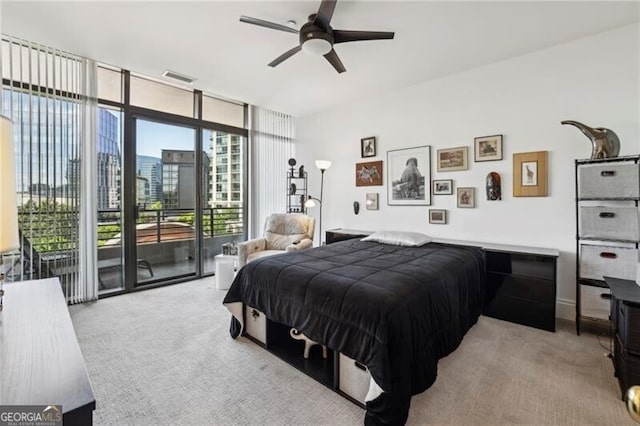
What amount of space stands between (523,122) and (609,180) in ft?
3.50

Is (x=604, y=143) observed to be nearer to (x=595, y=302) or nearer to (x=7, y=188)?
(x=595, y=302)

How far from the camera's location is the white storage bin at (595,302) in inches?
102

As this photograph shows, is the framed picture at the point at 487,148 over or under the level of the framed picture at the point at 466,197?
over

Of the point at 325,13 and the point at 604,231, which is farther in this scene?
the point at 604,231

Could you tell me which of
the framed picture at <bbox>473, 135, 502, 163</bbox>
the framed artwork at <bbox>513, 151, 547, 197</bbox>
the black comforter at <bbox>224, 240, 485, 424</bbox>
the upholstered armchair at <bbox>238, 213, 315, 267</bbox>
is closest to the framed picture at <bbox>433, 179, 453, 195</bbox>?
the framed picture at <bbox>473, 135, 502, 163</bbox>

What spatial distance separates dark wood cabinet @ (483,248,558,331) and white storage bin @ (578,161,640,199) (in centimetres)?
67

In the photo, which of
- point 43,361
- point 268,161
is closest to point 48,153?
point 268,161

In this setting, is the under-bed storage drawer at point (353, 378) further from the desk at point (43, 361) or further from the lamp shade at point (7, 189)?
the lamp shade at point (7, 189)

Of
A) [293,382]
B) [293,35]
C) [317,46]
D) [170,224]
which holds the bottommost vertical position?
[293,382]

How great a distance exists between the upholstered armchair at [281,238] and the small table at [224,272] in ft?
0.80

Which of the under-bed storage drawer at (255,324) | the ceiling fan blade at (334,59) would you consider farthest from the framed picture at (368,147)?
the under-bed storage drawer at (255,324)

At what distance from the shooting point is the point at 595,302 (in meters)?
2.64

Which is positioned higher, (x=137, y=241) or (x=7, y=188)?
(x=7, y=188)

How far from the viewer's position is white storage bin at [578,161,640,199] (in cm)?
246
